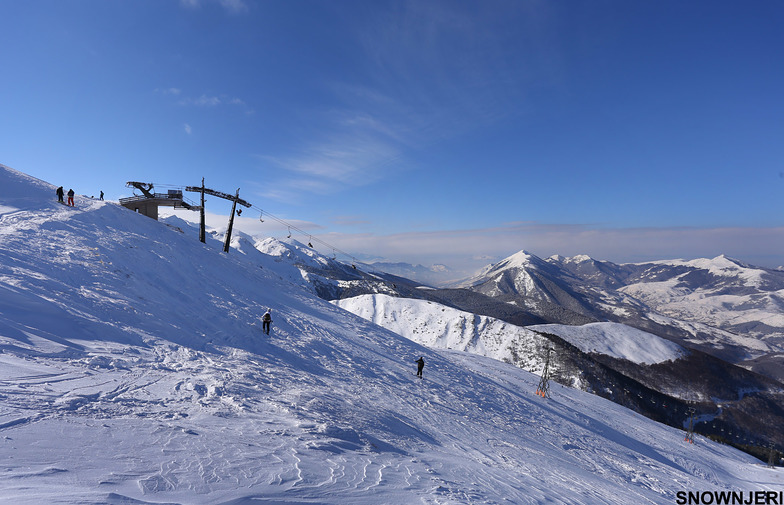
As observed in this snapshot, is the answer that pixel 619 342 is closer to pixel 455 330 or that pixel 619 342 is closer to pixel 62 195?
pixel 455 330

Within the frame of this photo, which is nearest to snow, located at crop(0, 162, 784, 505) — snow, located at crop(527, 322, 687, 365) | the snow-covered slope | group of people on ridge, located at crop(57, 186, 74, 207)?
group of people on ridge, located at crop(57, 186, 74, 207)

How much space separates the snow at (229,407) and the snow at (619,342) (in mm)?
80545

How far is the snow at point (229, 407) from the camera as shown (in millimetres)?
6441

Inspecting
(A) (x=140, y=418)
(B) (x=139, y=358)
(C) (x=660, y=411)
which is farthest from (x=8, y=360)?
(C) (x=660, y=411)

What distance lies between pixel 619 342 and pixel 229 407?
130811 mm

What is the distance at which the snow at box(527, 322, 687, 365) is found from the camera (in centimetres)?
10256

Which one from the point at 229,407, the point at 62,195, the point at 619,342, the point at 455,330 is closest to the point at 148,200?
the point at 62,195

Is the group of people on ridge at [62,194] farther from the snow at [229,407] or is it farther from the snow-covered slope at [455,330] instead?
the snow-covered slope at [455,330]

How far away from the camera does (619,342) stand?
355 ft

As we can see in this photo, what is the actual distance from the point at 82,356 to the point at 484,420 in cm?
1878

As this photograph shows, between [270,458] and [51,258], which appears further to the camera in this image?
[51,258]

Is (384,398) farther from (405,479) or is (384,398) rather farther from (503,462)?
(405,479)

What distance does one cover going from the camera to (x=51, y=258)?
58.9 feet

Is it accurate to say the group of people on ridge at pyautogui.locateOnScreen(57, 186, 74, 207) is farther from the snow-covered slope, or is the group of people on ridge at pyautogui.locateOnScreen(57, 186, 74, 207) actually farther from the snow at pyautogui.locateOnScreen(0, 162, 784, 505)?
the snow-covered slope
